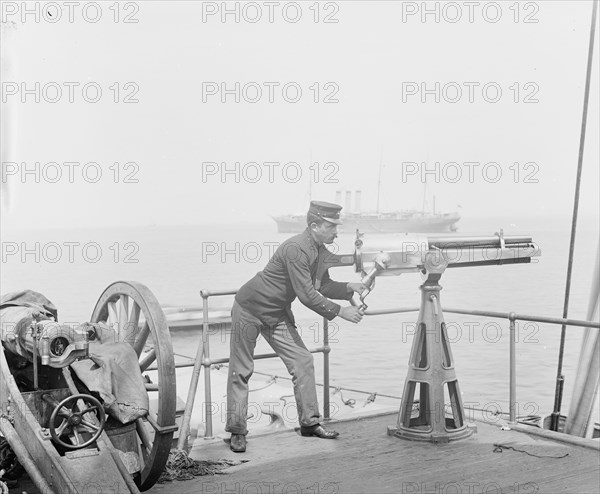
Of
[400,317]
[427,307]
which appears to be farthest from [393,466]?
[400,317]

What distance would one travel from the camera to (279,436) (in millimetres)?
5688

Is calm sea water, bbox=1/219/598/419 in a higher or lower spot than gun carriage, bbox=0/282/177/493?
lower

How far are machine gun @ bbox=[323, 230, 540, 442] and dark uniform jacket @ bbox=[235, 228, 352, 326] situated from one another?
0.65ft

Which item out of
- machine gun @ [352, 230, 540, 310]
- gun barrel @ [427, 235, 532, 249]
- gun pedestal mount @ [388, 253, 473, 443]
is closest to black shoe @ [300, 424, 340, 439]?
gun pedestal mount @ [388, 253, 473, 443]

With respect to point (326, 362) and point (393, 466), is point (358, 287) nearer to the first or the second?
point (326, 362)

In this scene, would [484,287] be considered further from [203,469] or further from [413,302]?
[203,469]

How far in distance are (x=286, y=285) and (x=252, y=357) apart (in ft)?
1.78

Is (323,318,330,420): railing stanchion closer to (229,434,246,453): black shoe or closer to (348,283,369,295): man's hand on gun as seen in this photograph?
(348,283,369,295): man's hand on gun

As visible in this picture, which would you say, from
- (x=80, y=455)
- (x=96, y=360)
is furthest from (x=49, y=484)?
(x=96, y=360)

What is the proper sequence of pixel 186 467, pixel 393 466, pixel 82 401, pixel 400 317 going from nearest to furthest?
pixel 82 401
pixel 186 467
pixel 393 466
pixel 400 317

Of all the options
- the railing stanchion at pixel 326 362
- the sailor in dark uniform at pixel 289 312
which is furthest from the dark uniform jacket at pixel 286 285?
the railing stanchion at pixel 326 362

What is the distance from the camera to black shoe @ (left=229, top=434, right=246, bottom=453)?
533 cm

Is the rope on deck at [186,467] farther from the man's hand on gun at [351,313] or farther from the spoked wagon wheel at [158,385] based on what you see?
the man's hand on gun at [351,313]

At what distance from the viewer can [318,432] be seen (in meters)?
5.63
